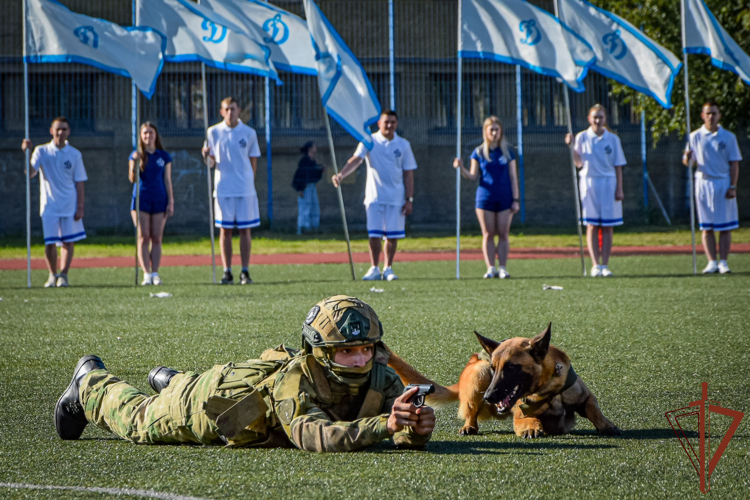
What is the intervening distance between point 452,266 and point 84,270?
6930mm

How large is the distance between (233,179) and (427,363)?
726cm

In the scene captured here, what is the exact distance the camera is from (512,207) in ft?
41.8

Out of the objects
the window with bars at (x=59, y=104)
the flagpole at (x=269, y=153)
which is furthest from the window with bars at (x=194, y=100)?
the window with bars at (x=59, y=104)

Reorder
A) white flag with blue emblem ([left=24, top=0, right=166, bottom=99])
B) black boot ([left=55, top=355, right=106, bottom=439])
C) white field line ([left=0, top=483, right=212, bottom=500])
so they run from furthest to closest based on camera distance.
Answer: white flag with blue emblem ([left=24, top=0, right=166, bottom=99]) → black boot ([left=55, top=355, right=106, bottom=439]) → white field line ([left=0, top=483, right=212, bottom=500])

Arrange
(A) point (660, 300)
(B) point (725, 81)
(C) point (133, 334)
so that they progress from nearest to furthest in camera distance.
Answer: (C) point (133, 334) → (A) point (660, 300) → (B) point (725, 81)

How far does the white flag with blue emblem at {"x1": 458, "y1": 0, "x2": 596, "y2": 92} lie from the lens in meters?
13.3

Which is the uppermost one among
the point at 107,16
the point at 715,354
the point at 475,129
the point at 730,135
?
the point at 107,16

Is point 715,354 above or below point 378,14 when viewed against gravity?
below

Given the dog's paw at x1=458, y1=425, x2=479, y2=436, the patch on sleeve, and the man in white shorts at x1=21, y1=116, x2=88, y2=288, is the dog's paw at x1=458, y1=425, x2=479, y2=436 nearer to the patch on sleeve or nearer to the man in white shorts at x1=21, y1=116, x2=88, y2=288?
the patch on sleeve

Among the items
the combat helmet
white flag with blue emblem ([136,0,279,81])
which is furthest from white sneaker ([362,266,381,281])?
the combat helmet

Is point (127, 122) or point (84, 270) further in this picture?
point (127, 122)

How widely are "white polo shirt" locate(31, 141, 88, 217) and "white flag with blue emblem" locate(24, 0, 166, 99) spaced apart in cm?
136

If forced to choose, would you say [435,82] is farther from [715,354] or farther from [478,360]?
[478,360]

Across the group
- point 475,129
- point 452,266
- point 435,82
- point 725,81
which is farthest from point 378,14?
point 452,266
